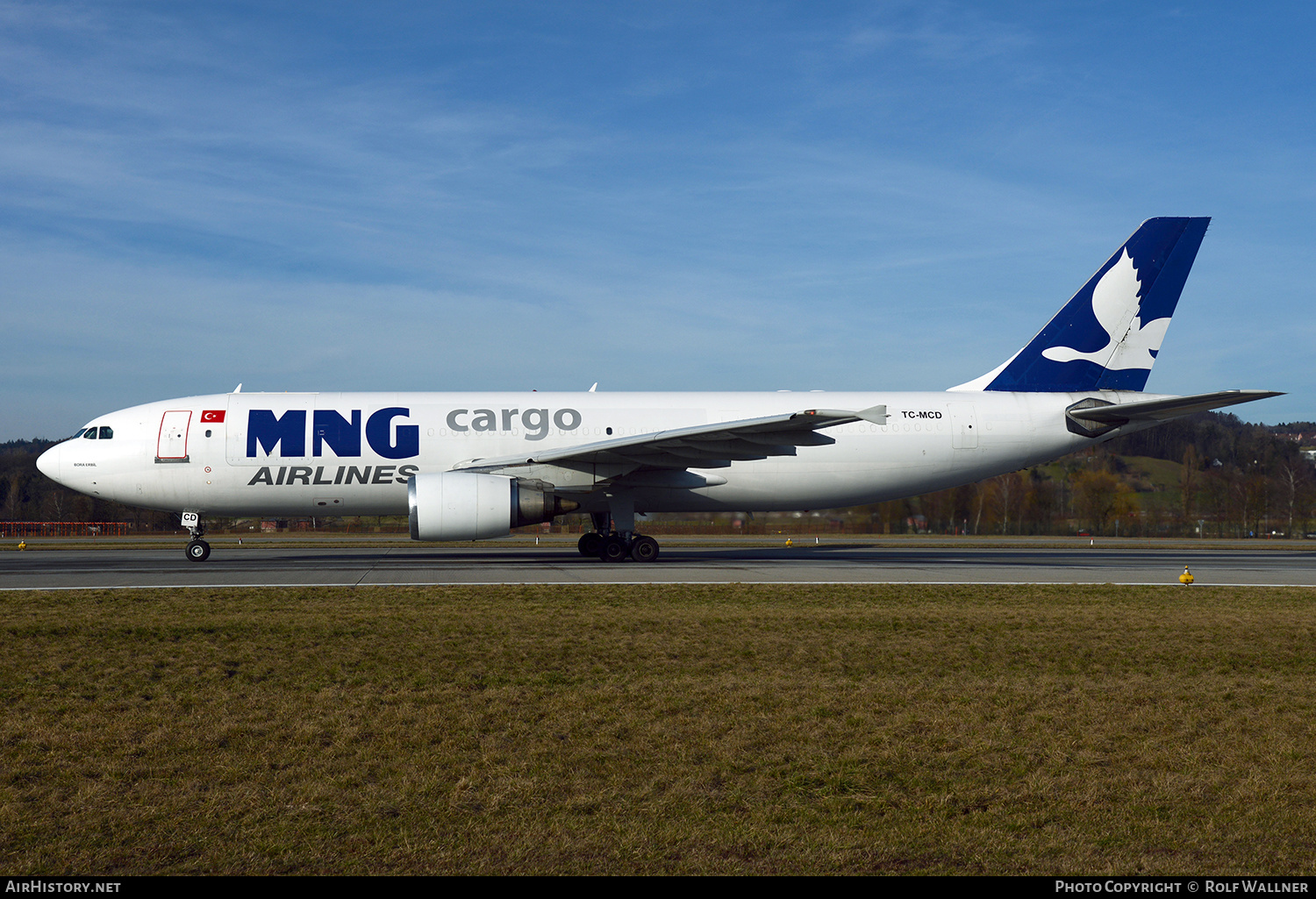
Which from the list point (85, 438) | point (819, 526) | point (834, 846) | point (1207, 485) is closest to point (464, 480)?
point (85, 438)

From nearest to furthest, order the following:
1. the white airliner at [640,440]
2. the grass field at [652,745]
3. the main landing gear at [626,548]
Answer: the grass field at [652,745], the white airliner at [640,440], the main landing gear at [626,548]

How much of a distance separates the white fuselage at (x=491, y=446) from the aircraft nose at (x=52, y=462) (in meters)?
Answer: 0.04

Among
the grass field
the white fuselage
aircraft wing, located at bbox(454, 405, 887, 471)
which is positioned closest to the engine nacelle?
aircraft wing, located at bbox(454, 405, 887, 471)

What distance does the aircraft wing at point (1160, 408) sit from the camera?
18.5 metres

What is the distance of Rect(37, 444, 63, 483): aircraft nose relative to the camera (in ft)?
67.5

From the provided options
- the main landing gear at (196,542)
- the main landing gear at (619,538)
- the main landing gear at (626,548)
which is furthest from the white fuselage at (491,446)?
the main landing gear at (626,548)

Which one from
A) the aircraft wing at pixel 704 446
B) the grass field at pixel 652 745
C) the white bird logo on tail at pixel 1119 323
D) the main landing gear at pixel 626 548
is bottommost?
the grass field at pixel 652 745

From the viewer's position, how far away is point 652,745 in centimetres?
588

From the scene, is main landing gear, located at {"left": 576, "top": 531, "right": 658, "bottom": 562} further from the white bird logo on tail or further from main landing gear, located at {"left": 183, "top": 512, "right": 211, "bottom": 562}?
the white bird logo on tail

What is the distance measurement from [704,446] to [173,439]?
38.9ft

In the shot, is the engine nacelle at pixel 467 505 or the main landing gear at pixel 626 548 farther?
the main landing gear at pixel 626 548

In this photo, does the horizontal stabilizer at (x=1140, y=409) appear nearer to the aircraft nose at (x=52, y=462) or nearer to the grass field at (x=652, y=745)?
the grass field at (x=652, y=745)

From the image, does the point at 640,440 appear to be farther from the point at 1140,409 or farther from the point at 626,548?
the point at 1140,409

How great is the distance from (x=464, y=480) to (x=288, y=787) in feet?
43.9
